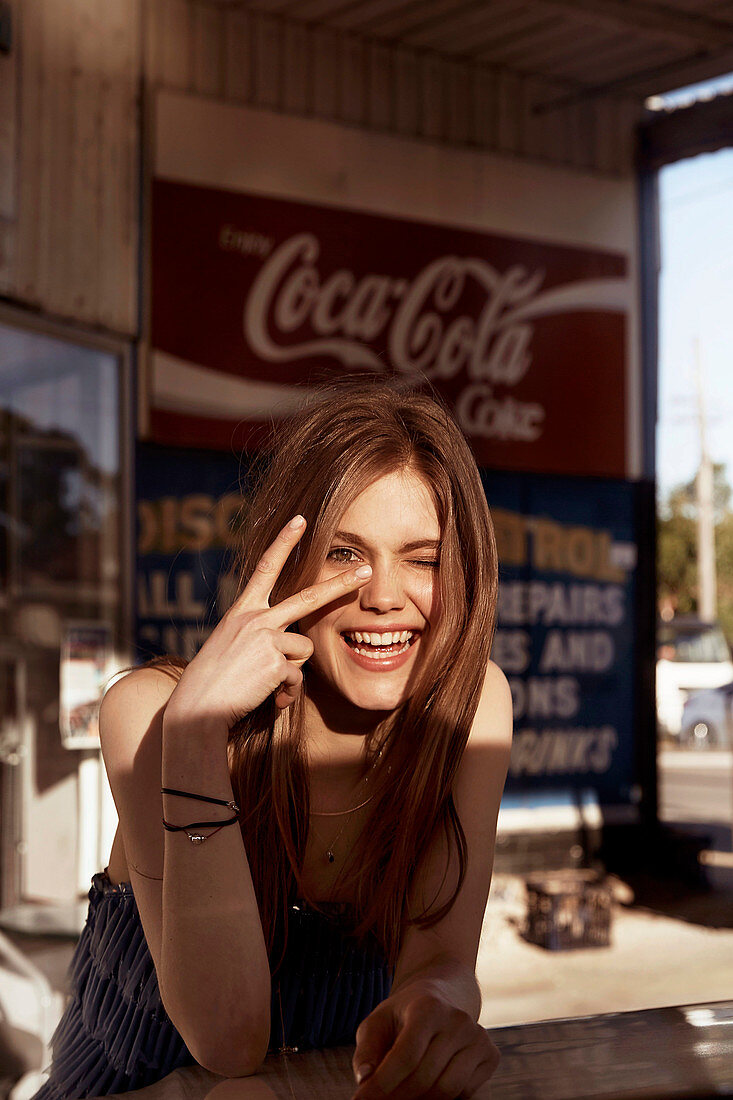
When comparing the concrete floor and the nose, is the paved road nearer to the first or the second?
the concrete floor

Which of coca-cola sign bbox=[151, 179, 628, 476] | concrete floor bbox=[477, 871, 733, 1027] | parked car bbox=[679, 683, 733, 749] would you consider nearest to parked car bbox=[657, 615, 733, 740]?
parked car bbox=[679, 683, 733, 749]

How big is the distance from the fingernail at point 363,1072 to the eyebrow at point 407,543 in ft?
2.23

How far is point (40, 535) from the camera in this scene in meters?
4.84

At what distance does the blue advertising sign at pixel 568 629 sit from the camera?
20.7 ft

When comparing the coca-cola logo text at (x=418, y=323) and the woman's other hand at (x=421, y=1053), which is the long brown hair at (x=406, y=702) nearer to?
the woman's other hand at (x=421, y=1053)

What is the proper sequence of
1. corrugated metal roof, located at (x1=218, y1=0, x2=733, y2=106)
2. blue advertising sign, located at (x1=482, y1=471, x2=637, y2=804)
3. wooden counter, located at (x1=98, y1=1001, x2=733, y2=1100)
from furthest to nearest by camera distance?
blue advertising sign, located at (x1=482, y1=471, x2=637, y2=804)
corrugated metal roof, located at (x1=218, y1=0, x2=733, y2=106)
wooden counter, located at (x1=98, y1=1001, x2=733, y2=1100)

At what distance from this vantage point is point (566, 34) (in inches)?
237

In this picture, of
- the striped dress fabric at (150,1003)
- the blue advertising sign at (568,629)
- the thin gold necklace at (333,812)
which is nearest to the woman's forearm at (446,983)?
the striped dress fabric at (150,1003)

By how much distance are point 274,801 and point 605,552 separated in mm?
5339

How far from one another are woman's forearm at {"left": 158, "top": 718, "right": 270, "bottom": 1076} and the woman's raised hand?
0.03 m

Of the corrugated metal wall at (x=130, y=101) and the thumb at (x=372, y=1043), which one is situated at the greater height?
the corrugated metal wall at (x=130, y=101)

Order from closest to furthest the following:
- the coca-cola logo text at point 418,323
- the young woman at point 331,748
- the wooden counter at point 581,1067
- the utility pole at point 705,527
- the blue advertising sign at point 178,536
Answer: the wooden counter at point 581,1067, the young woman at point 331,748, the blue advertising sign at point 178,536, the coca-cola logo text at point 418,323, the utility pole at point 705,527

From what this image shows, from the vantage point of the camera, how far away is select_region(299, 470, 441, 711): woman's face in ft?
4.85

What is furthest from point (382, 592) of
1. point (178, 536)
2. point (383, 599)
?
point (178, 536)
